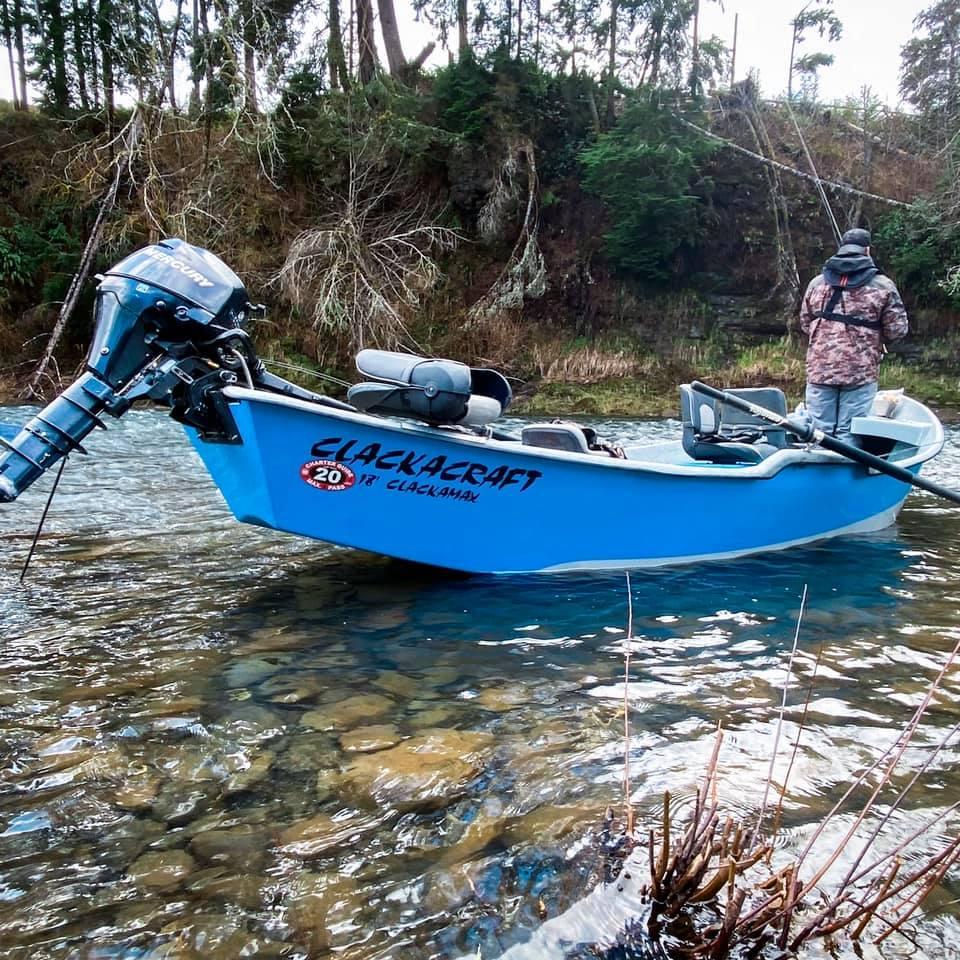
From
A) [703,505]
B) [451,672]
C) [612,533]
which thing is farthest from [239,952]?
[703,505]

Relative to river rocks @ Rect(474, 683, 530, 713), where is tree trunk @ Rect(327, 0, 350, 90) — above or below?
above

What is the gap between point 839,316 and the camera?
Result: 20.2 feet

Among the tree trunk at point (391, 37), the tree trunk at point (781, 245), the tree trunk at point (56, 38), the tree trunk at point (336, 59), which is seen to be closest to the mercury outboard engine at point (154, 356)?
the tree trunk at point (336, 59)

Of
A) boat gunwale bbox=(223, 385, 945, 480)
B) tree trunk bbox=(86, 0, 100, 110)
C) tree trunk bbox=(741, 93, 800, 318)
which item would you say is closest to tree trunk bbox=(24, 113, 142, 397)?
tree trunk bbox=(86, 0, 100, 110)

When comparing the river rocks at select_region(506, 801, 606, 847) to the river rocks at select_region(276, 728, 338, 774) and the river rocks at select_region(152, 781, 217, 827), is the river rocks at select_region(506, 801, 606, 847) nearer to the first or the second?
the river rocks at select_region(276, 728, 338, 774)

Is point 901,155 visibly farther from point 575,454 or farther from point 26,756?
point 26,756

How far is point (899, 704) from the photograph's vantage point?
10.6 ft

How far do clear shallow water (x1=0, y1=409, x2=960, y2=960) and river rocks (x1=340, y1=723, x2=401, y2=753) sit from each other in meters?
0.01

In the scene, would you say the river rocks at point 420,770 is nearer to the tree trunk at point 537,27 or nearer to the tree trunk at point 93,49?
the tree trunk at point 537,27

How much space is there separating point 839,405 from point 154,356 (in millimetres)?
5005

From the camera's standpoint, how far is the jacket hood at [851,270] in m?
6.07

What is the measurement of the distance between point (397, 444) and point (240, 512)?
0.94 m

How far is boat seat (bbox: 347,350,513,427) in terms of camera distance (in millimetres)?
4230

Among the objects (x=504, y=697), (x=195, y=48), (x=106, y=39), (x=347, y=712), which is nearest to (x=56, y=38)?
(x=106, y=39)
